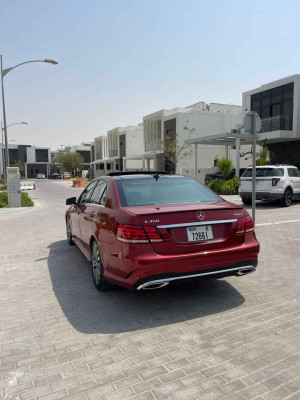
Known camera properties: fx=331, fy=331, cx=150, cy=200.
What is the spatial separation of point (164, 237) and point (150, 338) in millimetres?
1015

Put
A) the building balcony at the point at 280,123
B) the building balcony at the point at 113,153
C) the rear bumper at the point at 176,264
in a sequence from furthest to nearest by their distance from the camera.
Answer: the building balcony at the point at 113,153, the building balcony at the point at 280,123, the rear bumper at the point at 176,264

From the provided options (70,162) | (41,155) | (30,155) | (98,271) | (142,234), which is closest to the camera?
(142,234)

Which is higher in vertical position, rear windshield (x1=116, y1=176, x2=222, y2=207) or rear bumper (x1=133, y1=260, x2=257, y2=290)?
rear windshield (x1=116, y1=176, x2=222, y2=207)

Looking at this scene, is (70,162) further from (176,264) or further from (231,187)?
(176,264)

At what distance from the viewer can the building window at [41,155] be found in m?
114

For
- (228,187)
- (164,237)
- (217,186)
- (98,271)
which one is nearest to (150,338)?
(164,237)

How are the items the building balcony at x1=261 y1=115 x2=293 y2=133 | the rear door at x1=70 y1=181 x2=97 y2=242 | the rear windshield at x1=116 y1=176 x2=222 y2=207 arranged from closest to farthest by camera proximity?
1. the rear windshield at x1=116 y1=176 x2=222 y2=207
2. the rear door at x1=70 y1=181 x2=97 y2=242
3. the building balcony at x1=261 y1=115 x2=293 y2=133

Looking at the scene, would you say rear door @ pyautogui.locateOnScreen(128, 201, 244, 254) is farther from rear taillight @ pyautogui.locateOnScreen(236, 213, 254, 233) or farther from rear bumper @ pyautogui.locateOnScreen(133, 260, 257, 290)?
rear bumper @ pyautogui.locateOnScreen(133, 260, 257, 290)

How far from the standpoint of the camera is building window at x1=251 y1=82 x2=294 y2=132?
83.5 feet

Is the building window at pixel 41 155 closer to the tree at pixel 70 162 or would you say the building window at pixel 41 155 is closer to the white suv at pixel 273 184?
the tree at pixel 70 162

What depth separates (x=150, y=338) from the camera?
321 centimetres

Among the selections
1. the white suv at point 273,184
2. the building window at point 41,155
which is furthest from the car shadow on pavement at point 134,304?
the building window at point 41,155

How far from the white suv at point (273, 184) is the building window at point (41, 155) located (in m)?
109

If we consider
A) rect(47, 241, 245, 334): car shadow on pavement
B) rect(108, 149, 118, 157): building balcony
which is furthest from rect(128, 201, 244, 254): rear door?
rect(108, 149, 118, 157): building balcony
